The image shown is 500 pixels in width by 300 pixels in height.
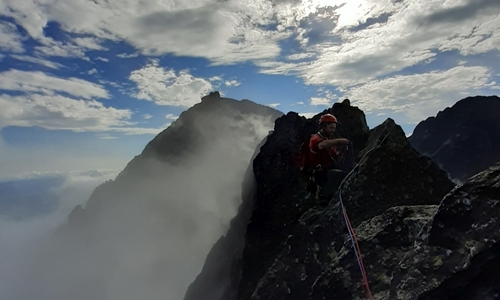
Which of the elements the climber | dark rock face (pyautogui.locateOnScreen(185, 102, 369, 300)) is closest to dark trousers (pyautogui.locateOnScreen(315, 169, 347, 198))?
the climber

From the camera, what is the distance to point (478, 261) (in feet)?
24.9

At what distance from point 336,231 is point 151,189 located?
14874 centimetres

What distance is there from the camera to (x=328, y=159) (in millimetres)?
13008

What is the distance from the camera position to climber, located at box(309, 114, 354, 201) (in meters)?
11.7

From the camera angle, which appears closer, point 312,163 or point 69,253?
point 312,163

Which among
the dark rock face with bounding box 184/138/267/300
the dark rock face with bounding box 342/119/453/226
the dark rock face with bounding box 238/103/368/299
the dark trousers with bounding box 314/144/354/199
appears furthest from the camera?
the dark rock face with bounding box 184/138/267/300

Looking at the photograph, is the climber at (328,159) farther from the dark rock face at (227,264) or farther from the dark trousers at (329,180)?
the dark rock face at (227,264)

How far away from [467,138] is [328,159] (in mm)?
69494

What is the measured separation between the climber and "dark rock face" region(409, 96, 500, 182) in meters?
59.6

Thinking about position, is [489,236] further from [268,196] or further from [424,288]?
[268,196]

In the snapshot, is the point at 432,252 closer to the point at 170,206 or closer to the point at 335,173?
the point at 335,173

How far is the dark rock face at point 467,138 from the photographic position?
211 feet

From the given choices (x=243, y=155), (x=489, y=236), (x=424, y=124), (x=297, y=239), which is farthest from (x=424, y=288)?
(x=243, y=155)

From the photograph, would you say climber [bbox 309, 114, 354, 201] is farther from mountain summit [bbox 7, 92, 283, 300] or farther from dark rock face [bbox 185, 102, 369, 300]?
mountain summit [bbox 7, 92, 283, 300]
